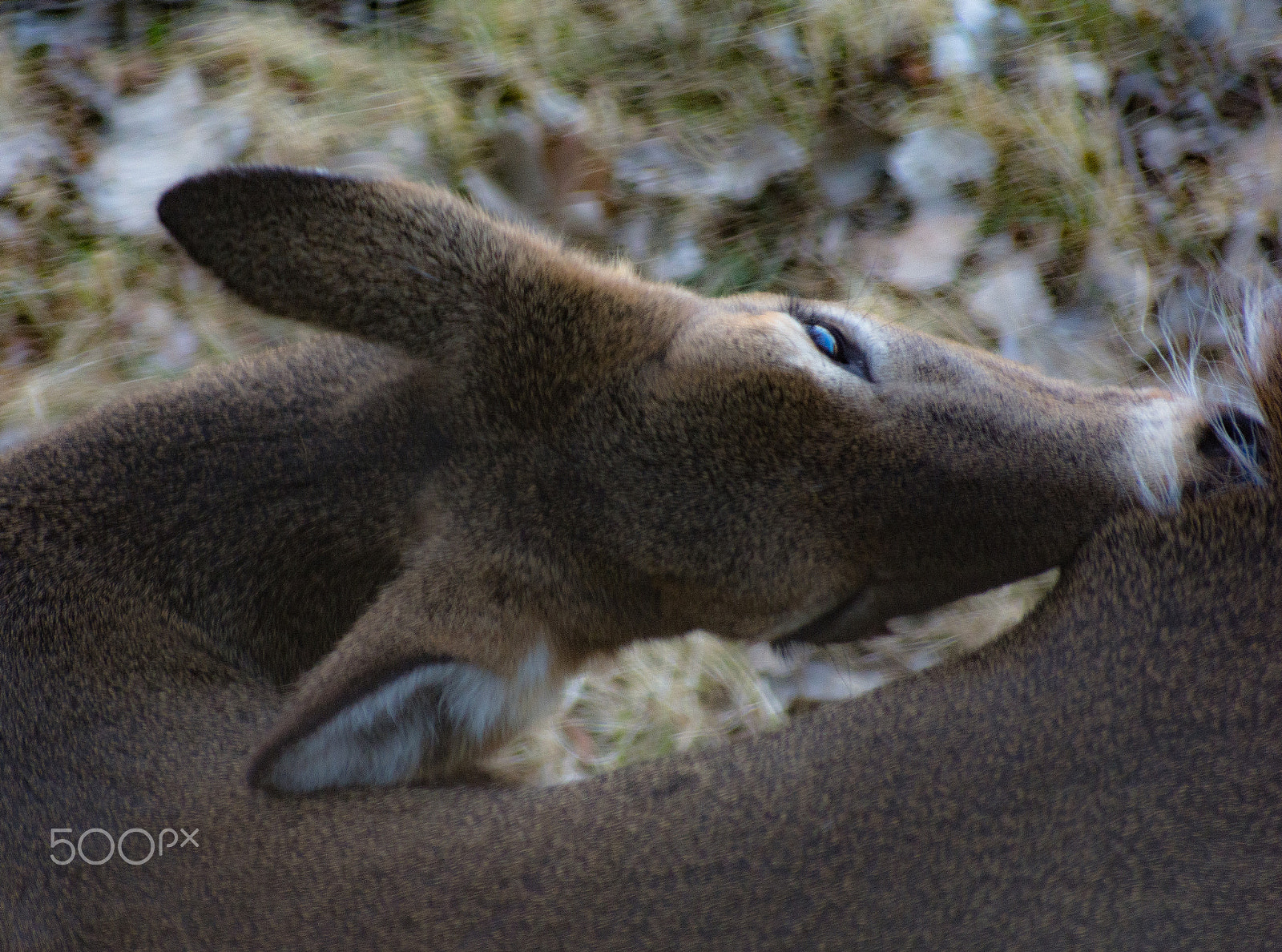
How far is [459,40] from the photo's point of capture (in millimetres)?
5309

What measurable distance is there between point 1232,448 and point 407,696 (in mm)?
1862

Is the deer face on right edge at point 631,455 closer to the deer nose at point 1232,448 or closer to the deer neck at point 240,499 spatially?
the deer nose at point 1232,448

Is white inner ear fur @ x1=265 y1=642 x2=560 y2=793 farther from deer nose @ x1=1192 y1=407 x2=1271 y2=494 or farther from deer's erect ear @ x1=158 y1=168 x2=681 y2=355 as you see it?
deer nose @ x1=1192 y1=407 x2=1271 y2=494

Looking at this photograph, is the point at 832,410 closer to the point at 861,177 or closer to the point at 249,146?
the point at 861,177

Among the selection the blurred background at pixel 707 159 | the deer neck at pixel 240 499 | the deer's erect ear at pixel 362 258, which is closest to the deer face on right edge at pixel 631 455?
the deer's erect ear at pixel 362 258

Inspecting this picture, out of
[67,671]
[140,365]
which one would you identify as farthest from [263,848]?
[140,365]

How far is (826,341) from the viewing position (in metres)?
3.03

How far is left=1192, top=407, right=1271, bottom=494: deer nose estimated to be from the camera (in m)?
2.77

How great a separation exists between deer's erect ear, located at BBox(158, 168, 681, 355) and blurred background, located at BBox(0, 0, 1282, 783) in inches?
57.6

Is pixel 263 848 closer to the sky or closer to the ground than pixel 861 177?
closer to the ground

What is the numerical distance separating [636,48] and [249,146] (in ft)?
5.21

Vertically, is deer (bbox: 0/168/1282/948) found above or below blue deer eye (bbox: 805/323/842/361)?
below

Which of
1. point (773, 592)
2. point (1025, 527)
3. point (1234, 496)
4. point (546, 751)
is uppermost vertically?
point (1234, 496)

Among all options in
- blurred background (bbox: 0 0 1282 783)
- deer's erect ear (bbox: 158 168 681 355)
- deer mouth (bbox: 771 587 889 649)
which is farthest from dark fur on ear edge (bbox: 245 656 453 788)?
blurred background (bbox: 0 0 1282 783)
